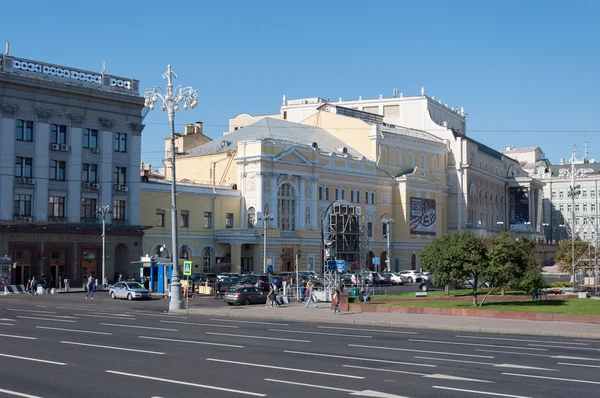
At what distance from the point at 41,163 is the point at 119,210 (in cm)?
803

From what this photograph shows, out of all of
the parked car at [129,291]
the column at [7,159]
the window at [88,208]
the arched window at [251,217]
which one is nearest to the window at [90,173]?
the window at [88,208]

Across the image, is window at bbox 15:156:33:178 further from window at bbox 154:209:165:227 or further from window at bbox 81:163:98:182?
window at bbox 154:209:165:227

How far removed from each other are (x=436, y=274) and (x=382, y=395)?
27.2 meters

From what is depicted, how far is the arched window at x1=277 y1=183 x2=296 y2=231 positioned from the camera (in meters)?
78.9

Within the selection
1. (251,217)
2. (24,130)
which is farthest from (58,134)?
(251,217)

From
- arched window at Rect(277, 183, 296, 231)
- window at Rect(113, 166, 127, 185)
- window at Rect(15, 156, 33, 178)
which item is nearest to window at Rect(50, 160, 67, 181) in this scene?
window at Rect(15, 156, 33, 178)

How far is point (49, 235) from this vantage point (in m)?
59.8

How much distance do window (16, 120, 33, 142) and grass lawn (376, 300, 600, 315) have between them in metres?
33.8

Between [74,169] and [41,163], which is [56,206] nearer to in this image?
[74,169]

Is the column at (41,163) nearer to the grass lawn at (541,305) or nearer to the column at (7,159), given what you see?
the column at (7,159)

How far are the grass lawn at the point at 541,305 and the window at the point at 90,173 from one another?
3227 cm

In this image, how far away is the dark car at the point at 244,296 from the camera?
4484 centimetres

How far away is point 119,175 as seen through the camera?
6575cm

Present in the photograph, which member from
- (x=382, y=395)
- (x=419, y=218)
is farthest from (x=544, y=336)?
(x=419, y=218)
